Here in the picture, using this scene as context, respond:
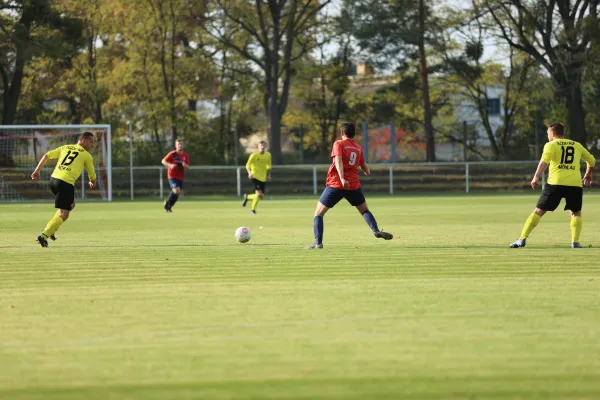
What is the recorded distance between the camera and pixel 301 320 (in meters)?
8.35

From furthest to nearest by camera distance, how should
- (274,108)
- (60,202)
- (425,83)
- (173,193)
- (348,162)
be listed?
(425,83), (274,108), (173,193), (60,202), (348,162)

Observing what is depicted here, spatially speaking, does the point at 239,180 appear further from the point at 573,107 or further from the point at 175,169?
the point at 573,107

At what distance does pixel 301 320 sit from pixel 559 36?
39613mm

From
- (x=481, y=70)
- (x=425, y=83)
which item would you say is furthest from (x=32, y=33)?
(x=481, y=70)

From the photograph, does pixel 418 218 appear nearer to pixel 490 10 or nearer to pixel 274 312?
pixel 274 312

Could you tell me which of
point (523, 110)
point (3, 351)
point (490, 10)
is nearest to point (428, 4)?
point (490, 10)

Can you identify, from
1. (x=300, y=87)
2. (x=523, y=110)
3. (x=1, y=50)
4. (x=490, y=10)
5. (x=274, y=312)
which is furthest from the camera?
(x=300, y=87)

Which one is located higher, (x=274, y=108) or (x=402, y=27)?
(x=402, y=27)

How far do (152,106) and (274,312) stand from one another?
4476 centimetres

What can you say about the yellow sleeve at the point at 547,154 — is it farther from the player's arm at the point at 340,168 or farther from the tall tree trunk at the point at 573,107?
the tall tree trunk at the point at 573,107

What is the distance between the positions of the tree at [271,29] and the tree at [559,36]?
8483 millimetres

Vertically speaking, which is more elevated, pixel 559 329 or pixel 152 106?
pixel 152 106

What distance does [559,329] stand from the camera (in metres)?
7.81

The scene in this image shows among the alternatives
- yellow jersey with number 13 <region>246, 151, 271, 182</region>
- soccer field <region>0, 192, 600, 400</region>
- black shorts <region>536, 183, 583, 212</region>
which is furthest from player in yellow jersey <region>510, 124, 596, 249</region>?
yellow jersey with number 13 <region>246, 151, 271, 182</region>
